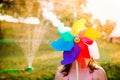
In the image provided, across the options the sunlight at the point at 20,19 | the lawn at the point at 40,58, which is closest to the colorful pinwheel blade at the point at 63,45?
the lawn at the point at 40,58

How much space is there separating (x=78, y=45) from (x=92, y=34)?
8 cm

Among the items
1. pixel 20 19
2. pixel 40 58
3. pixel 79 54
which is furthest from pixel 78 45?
pixel 20 19

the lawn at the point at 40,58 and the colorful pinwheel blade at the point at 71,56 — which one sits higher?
the colorful pinwheel blade at the point at 71,56

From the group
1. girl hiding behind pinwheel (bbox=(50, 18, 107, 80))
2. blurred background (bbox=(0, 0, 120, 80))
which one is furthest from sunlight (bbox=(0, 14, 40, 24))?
girl hiding behind pinwheel (bbox=(50, 18, 107, 80))

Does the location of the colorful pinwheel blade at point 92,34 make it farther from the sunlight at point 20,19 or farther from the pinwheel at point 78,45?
the sunlight at point 20,19

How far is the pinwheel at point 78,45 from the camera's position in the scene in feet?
5.46

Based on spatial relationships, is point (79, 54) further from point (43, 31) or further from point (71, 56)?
point (43, 31)

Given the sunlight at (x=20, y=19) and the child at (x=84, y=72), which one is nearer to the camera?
the child at (x=84, y=72)

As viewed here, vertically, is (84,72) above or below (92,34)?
below

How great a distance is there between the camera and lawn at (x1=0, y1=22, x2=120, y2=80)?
388 centimetres

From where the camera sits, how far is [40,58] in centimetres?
392

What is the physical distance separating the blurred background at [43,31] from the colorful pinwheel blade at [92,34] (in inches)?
85.0

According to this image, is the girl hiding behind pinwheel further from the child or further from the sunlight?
the sunlight

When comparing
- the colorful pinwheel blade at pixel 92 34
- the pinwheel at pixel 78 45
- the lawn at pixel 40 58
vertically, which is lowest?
the lawn at pixel 40 58
